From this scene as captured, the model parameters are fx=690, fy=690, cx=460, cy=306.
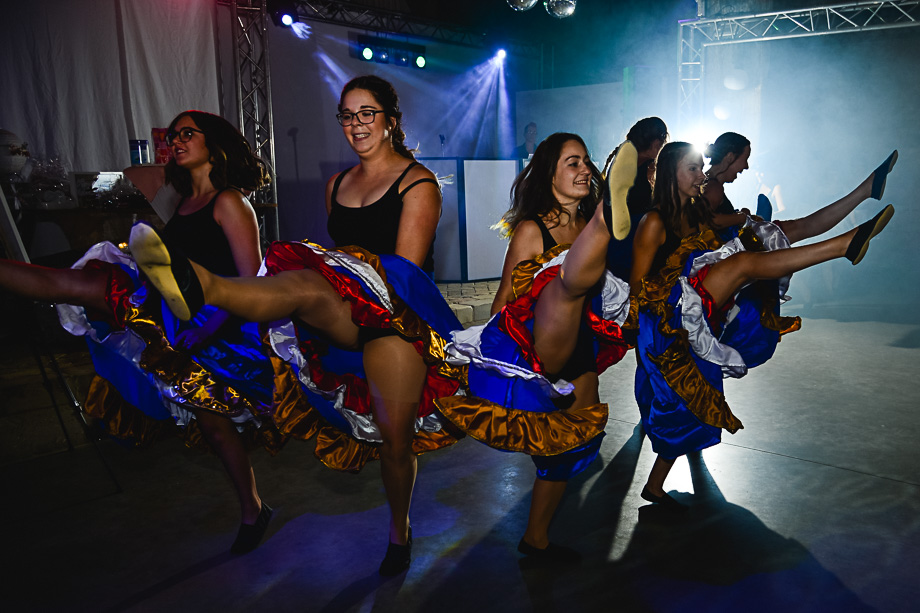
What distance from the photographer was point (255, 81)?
789 cm

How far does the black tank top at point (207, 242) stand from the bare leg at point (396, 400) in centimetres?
73

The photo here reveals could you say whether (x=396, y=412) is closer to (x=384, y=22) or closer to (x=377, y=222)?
(x=377, y=222)

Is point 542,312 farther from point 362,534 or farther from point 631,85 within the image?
point 631,85

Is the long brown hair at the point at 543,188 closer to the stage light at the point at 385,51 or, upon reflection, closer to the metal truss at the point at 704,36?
the metal truss at the point at 704,36

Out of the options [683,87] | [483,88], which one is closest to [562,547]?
[683,87]

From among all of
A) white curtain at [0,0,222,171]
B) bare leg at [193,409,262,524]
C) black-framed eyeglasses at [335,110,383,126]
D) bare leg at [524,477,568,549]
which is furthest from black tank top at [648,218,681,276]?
white curtain at [0,0,222,171]

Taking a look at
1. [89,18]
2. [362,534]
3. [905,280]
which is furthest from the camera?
[905,280]

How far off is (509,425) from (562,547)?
1.92ft

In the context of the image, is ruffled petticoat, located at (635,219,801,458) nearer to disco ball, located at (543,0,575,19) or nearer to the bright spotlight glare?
disco ball, located at (543,0,575,19)

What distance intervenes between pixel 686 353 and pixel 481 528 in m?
1.02

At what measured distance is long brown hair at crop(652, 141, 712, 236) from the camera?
111 inches

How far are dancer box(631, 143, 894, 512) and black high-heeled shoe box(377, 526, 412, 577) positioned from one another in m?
1.04

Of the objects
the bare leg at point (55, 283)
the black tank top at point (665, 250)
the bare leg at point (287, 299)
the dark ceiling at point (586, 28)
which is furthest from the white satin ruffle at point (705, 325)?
the dark ceiling at point (586, 28)

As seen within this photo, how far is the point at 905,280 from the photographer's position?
940cm
